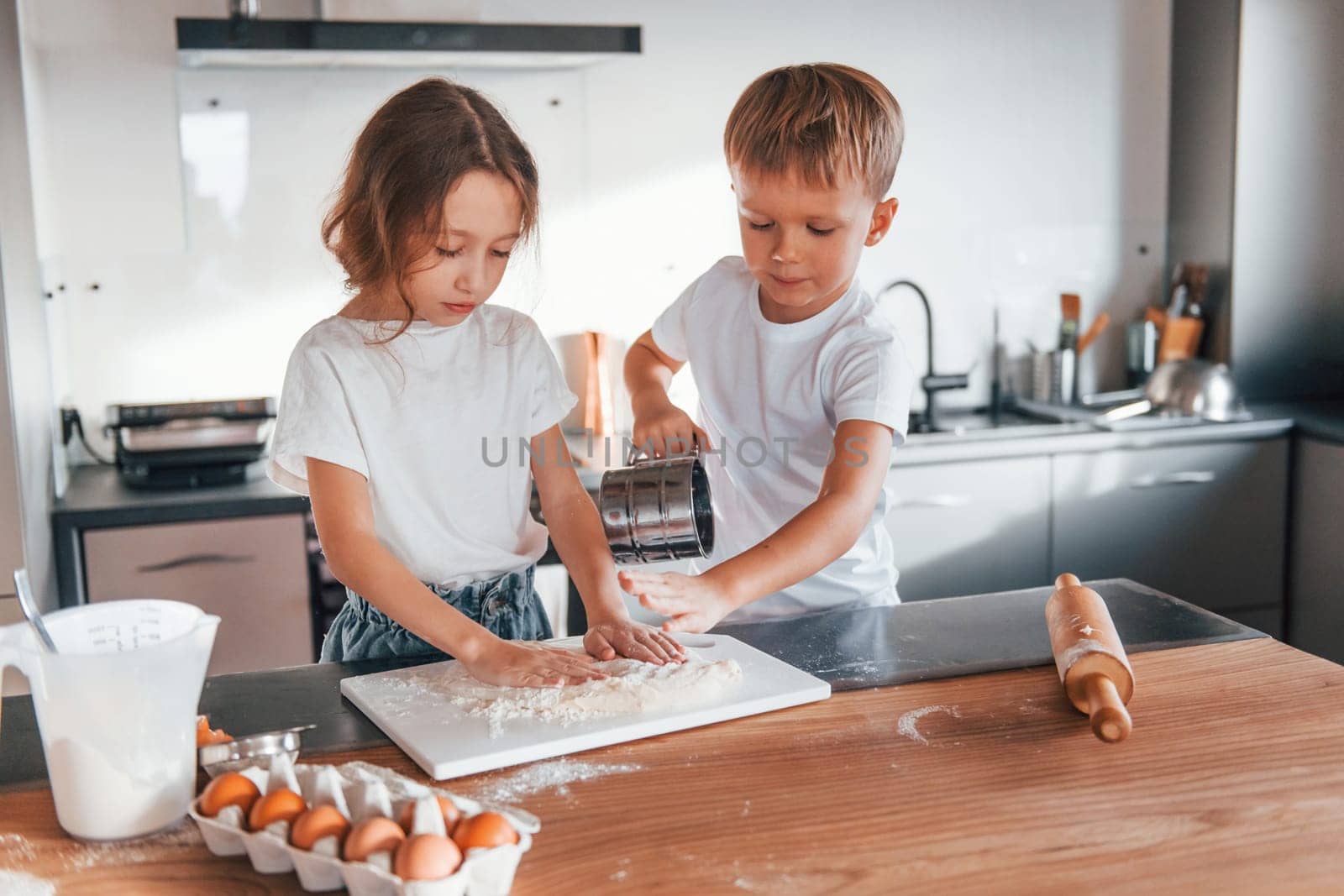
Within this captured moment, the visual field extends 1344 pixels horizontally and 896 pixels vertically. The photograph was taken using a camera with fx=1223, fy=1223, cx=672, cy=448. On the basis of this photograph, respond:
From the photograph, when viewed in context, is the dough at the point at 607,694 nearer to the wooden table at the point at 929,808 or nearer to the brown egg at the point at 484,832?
the wooden table at the point at 929,808

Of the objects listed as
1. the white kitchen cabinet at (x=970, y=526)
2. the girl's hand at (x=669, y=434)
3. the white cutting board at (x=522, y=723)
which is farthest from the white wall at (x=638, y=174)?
the white cutting board at (x=522, y=723)

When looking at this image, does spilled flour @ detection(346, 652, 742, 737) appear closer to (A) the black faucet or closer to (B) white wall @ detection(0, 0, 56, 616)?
(B) white wall @ detection(0, 0, 56, 616)

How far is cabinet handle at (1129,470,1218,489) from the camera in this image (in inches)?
104

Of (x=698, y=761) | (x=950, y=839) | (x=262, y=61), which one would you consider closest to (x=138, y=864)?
(x=698, y=761)

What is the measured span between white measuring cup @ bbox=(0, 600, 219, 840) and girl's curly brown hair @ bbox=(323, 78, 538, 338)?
44 cm

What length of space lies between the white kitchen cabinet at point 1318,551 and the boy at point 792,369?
5.14 feet

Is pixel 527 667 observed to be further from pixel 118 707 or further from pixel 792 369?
pixel 792 369

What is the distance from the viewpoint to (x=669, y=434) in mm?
1295

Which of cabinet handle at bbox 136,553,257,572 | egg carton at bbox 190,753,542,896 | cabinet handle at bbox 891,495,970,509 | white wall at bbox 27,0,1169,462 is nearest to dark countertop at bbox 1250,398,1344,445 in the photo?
white wall at bbox 27,0,1169,462

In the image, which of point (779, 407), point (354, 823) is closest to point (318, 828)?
point (354, 823)

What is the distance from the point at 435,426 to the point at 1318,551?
2.21 metres

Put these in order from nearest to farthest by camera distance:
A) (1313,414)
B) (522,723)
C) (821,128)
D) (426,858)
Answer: (426,858), (522,723), (821,128), (1313,414)

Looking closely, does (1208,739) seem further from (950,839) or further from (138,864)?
(138,864)

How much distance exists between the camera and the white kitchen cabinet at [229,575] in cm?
219
